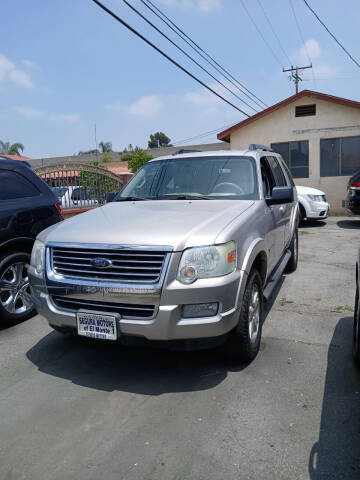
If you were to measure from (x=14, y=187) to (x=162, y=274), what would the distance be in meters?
2.81

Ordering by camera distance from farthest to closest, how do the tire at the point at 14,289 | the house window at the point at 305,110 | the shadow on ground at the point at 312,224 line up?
1. the house window at the point at 305,110
2. the shadow on ground at the point at 312,224
3. the tire at the point at 14,289

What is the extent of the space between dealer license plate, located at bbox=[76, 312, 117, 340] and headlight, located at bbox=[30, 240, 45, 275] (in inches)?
23.0

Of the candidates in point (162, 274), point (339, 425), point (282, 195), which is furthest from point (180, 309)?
point (282, 195)

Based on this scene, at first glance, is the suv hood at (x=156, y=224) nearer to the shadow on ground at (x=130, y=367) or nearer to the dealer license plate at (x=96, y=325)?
the dealer license plate at (x=96, y=325)

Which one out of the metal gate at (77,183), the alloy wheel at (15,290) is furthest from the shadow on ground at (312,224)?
the alloy wheel at (15,290)

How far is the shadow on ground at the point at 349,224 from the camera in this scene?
12414mm

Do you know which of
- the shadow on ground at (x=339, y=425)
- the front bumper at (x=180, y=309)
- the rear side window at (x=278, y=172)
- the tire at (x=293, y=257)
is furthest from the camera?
the tire at (x=293, y=257)

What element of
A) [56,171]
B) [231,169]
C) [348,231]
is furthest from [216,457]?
[348,231]

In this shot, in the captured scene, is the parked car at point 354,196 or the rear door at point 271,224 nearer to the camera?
the rear door at point 271,224

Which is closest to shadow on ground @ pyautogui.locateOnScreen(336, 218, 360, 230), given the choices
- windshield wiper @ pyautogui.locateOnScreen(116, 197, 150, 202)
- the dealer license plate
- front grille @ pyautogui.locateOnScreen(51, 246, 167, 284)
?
windshield wiper @ pyautogui.locateOnScreen(116, 197, 150, 202)

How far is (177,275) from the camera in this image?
289 cm

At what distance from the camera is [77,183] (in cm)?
978

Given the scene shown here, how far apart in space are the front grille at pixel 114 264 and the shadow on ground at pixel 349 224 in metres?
10.7

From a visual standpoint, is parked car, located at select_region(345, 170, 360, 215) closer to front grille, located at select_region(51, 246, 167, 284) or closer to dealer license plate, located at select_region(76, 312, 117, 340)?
front grille, located at select_region(51, 246, 167, 284)
